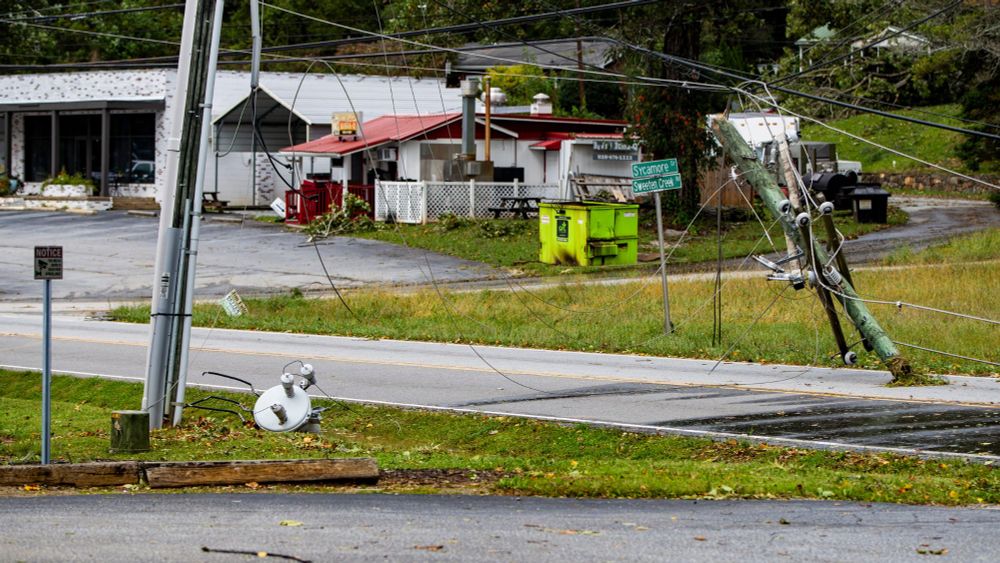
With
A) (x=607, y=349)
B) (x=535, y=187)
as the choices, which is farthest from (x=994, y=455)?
(x=535, y=187)

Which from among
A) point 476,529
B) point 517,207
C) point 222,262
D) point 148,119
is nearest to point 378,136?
point 517,207

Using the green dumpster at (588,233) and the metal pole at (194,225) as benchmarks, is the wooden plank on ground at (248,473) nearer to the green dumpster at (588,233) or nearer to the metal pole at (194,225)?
the metal pole at (194,225)

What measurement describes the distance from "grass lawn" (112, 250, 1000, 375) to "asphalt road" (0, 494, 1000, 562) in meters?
8.45

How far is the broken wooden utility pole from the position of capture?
51.9ft

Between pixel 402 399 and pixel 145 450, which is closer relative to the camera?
pixel 145 450

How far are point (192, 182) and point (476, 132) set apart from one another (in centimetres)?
2912

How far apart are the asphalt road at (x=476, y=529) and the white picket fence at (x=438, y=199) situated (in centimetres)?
2985

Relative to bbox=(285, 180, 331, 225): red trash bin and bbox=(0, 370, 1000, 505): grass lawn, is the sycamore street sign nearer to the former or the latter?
bbox=(0, 370, 1000, 505): grass lawn

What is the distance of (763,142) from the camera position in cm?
1697

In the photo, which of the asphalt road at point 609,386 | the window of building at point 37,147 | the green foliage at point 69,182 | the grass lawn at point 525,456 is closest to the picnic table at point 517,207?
the asphalt road at point 609,386

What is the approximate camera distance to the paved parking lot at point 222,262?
3034 centimetres

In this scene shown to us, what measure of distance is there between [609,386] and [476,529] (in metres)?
7.87

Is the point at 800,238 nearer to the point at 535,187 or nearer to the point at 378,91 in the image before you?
the point at 535,187

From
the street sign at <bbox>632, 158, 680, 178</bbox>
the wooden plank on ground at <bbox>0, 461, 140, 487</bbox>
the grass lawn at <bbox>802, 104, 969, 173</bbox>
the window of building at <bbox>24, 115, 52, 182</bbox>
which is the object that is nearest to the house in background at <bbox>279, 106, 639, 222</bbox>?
the grass lawn at <bbox>802, 104, 969, 173</bbox>
